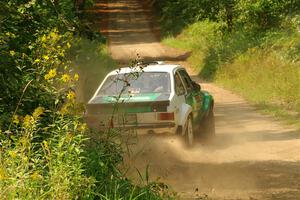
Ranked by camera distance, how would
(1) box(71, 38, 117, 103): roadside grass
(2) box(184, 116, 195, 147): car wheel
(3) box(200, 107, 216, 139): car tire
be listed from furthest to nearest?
1. (1) box(71, 38, 117, 103): roadside grass
2. (3) box(200, 107, 216, 139): car tire
3. (2) box(184, 116, 195, 147): car wheel

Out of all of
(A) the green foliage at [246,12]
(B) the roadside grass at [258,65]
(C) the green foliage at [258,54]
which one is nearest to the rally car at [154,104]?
(B) the roadside grass at [258,65]

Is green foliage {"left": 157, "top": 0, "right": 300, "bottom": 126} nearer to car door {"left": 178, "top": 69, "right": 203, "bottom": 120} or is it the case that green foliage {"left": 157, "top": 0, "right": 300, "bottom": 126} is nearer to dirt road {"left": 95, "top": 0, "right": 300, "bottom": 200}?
dirt road {"left": 95, "top": 0, "right": 300, "bottom": 200}

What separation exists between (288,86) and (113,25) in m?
27.8

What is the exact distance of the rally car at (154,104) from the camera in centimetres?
1077

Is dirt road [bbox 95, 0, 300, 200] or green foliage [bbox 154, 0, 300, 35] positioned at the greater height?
green foliage [bbox 154, 0, 300, 35]

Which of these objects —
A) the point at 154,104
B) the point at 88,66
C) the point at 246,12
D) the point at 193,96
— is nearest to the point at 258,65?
the point at 246,12

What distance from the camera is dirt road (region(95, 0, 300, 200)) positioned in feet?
29.7

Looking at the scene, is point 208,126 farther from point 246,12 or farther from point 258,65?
point 246,12

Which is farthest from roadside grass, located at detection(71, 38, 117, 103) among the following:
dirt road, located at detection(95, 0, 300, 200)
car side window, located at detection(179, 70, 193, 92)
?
car side window, located at detection(179, 70, 193, 92)

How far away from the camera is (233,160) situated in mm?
11281

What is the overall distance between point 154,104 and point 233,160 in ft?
5.56

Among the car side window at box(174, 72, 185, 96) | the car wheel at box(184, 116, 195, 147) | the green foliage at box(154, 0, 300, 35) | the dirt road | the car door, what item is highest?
the green foliage at box(154, 0, 300, 35)

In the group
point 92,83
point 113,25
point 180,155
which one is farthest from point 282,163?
point 113,25

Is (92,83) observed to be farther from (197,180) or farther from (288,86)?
(197,180)
